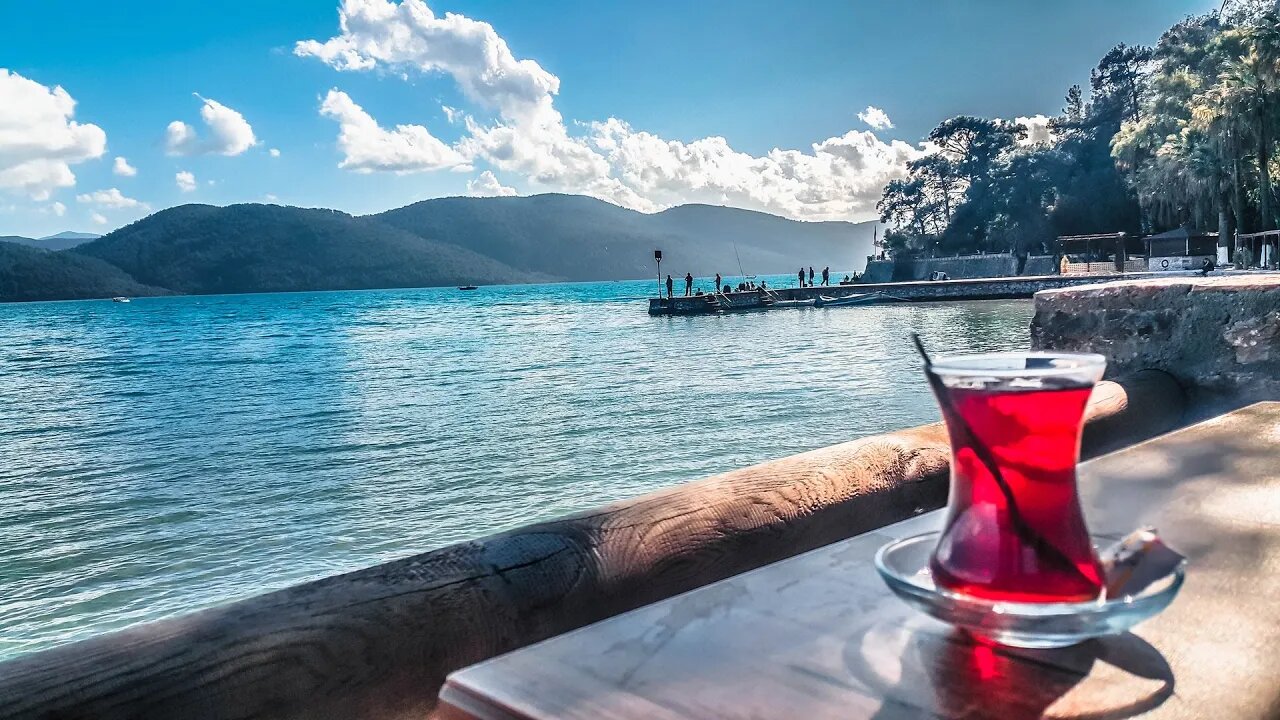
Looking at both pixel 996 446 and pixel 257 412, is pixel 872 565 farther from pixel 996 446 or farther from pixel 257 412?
pixel 257 412

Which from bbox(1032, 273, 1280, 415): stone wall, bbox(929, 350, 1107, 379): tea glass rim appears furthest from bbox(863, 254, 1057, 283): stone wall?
bbox(929, 350, 1107, 379): tea glass rim

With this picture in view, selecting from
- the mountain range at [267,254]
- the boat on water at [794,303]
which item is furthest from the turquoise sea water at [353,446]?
the mountain range at [267,254]


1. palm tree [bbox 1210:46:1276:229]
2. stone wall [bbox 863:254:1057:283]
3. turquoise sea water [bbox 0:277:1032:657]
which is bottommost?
turquoise sea water [bbox 0:277:1032:657]

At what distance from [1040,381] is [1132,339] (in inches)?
108

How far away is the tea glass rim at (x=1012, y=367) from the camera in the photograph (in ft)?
2.18

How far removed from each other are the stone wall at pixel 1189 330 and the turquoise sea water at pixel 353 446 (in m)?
4.48

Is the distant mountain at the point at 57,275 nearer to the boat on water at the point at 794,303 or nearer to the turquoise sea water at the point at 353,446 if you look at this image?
the turquoise sea water at the point at 353,446

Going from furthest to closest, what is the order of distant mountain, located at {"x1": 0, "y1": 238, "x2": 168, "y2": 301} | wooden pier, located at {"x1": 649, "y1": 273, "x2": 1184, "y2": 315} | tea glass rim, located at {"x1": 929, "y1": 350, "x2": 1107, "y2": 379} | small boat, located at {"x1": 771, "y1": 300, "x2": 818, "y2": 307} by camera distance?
1. distant mountain, located at {"x1": 0, "y1": 238, "x2": 168, "y2": 301}
2. small boat, located at {"x1": 771, "y1": 300, "x2": 818, "y2": 307}
3. wooden pier, located at {"x1": 649, "y1": 273, "x2": 1184, "y2": 315}
4. tea glass rim, located at {"x1": 929, "y1": 350, "x2": 1107, "y2": 379}

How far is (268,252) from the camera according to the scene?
5167 inches

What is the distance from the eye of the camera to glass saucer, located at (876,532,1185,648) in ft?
1.97

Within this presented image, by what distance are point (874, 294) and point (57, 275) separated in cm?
11515

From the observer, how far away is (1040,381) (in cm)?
67

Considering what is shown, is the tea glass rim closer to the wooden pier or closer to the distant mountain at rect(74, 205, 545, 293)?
the wooden pier

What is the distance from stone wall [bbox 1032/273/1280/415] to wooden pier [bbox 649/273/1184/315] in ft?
139
